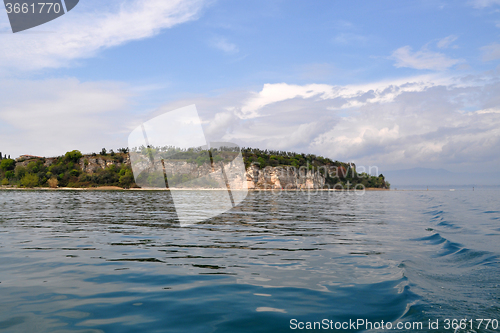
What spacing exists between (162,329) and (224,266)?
3982 mm

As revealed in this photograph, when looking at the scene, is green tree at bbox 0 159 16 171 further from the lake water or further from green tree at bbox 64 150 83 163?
the lake water

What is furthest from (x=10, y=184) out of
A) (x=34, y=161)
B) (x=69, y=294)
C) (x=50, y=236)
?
(x=69, y=294)

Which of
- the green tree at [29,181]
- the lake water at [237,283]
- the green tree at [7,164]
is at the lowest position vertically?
the lake water at [237,283]

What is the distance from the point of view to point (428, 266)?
348 inches

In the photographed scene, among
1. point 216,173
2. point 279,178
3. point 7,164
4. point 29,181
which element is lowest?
point 279,178

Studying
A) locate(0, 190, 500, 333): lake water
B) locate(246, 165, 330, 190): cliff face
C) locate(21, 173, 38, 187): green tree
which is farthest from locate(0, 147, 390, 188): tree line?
locate(0, 190, 500, 333): lake water

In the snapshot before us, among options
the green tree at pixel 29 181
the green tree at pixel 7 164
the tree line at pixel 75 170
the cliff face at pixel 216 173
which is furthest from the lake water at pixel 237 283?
the green tree at pixel 7 164

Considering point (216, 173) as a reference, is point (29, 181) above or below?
below

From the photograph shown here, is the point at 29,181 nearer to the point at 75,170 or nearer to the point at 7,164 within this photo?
the point at 75,170

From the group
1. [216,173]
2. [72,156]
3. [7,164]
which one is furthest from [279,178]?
[7,164]

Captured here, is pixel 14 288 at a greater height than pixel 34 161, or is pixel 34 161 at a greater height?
pixel 34 161

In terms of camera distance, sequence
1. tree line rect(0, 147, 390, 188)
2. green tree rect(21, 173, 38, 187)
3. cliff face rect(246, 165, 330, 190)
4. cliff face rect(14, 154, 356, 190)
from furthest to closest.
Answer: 1. cliff face rect(246, 165, 330, 190)
2. cliff face rect(14, 154, 356, 190)
3. tree line rect(0, 147, 390, 188)
4. green tree rect(21, 173, 38, 187)

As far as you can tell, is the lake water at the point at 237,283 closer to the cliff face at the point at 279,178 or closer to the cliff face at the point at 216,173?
the cliff face at the point at 216,173

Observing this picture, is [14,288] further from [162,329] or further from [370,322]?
[370,322]
